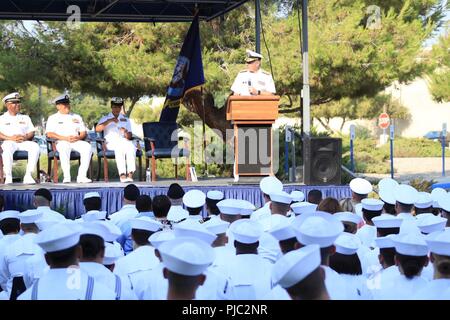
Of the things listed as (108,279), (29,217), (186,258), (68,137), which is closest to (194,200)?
(29,217)

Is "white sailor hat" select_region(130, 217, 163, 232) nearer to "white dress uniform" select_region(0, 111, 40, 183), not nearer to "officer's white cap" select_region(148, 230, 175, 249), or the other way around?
"officer's white cap" select_region(148, 230, 175, 249)

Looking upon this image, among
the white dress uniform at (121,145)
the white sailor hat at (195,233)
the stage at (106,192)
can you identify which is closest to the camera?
the white sailor hat at (195,233)

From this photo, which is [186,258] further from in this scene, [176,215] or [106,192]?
[106,192]

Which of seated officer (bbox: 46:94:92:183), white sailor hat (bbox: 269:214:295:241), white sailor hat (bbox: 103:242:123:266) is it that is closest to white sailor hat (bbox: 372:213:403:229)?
white sailor hat (bbox: 269:214:295:241)

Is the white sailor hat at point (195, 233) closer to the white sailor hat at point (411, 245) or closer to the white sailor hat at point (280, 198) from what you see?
the white sailor hat at point (411, 245)

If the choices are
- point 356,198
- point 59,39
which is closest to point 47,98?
point 59,39

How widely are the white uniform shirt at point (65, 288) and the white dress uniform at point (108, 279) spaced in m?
0.35

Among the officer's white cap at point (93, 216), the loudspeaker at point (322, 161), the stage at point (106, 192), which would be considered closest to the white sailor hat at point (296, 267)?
the officer's white cap at point (93, 216)

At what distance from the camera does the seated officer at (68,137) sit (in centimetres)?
972

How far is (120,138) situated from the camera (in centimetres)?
1018

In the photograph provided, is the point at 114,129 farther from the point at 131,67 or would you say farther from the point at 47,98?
the point at 47,98

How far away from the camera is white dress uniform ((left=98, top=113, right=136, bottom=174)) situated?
1007 centimetres

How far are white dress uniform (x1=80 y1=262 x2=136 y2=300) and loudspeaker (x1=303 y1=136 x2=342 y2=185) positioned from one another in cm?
631
